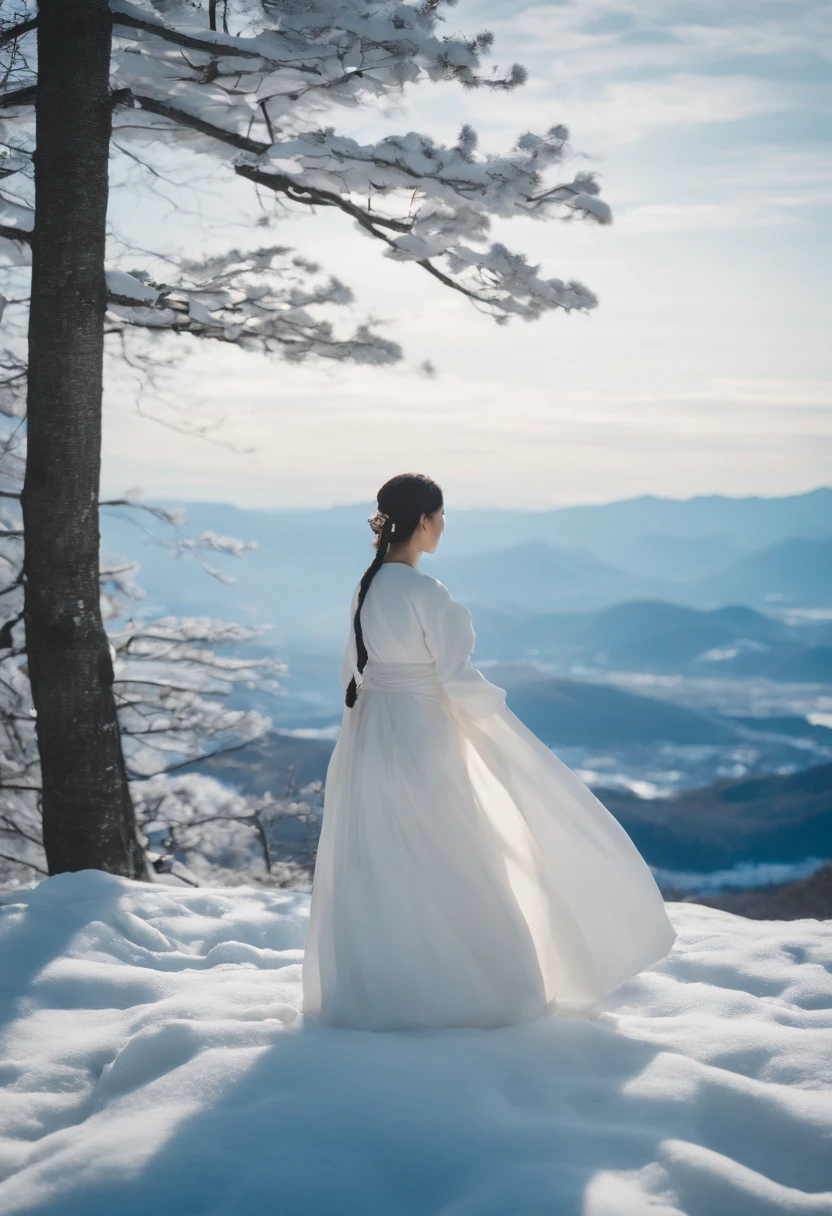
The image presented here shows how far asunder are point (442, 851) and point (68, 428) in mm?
2762

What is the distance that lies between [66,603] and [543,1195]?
3.31m

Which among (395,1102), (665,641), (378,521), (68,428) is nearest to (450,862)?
(395,1102)

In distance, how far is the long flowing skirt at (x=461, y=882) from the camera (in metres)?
2.64

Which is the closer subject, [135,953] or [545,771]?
[545,771]

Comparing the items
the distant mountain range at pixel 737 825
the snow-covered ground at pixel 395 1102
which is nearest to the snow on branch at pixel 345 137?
the snow-covered ground at pixel 395 1102

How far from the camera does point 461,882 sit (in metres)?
2.71

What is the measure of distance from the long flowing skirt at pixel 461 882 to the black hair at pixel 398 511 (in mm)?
387

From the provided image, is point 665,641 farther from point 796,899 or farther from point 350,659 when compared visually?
point 350,659

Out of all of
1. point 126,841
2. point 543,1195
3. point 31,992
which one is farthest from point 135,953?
point 543,1195

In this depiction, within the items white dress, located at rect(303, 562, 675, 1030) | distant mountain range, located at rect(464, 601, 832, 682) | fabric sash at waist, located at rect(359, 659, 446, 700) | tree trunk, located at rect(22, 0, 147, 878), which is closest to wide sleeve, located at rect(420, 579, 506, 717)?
white dress, located at rect(303, 562, 675, 1030)

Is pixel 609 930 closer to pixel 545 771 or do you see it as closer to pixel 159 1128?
pixel 545 771

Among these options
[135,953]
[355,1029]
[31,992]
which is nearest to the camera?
[355,1029]

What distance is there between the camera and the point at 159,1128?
1.93 meters

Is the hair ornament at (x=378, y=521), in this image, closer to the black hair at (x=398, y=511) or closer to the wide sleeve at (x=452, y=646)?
the black hair at (x=398, y=511)
